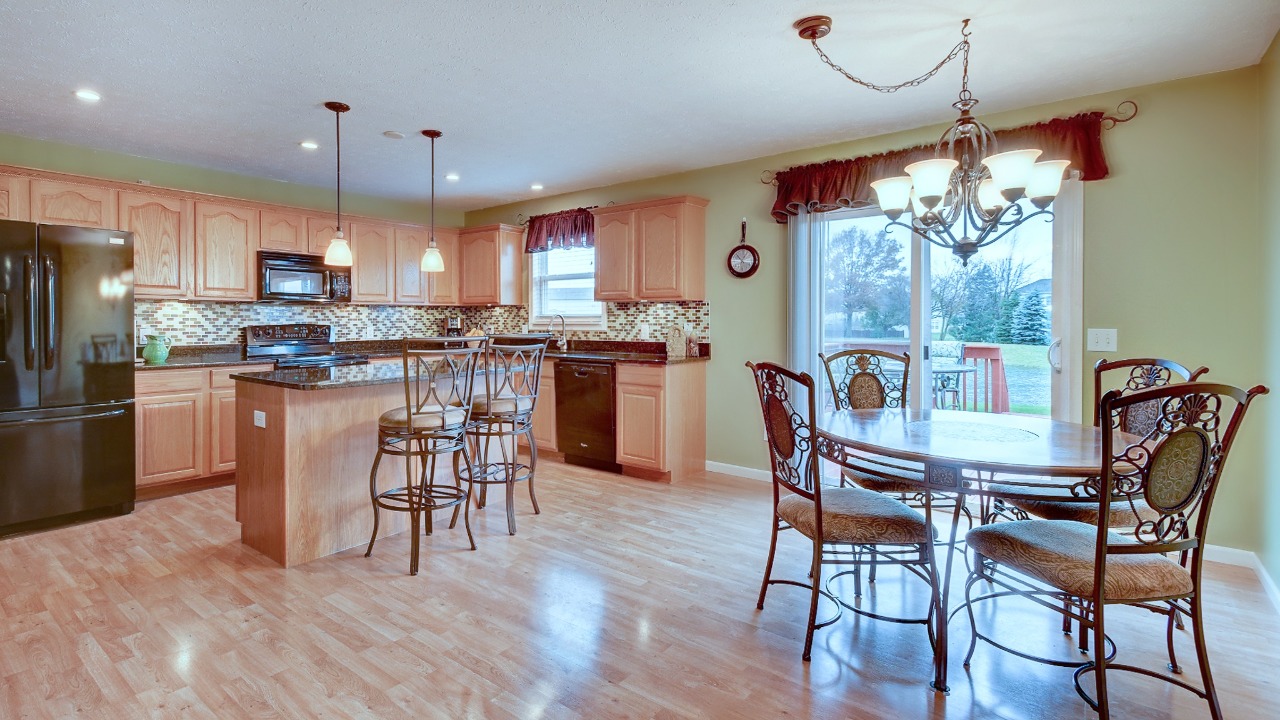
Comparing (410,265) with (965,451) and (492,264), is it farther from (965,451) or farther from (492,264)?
(965,451)

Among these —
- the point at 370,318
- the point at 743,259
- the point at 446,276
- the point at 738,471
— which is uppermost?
the point at 446,276

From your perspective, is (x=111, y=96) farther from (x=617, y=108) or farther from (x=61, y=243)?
(x=617, y=108)

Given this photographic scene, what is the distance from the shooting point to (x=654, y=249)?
4.81 meters

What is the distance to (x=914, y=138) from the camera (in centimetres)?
381

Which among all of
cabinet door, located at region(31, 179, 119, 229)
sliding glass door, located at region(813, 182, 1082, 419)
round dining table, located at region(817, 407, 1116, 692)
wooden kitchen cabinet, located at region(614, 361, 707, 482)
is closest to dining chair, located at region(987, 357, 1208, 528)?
round dining table, located at region(817, 407, 1116, 692)

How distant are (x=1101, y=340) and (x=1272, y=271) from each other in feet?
2.31

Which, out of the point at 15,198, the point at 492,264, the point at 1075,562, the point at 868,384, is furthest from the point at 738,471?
the point at 15,198

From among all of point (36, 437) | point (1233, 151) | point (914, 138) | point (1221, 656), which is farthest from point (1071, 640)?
point (36, 437)

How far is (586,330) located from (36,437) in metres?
3.72

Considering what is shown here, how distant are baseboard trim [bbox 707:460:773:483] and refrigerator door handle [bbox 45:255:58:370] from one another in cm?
412

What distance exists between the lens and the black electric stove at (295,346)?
4984 mm

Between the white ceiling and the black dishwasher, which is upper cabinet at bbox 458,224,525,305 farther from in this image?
the white ceiling

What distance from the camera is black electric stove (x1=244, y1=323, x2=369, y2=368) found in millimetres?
4984

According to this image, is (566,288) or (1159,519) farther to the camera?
(566,288)
